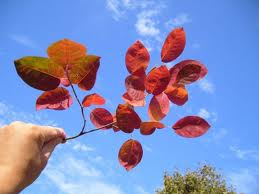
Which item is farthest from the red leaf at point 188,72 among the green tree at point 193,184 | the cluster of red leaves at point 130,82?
the green tree at point 193,184

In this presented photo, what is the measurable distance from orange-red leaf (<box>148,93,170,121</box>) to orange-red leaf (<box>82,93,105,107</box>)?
0.50 ft

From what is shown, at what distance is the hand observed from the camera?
860 mm

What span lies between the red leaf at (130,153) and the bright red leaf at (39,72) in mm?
245

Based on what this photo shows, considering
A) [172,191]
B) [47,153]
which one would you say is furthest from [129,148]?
[172,191]

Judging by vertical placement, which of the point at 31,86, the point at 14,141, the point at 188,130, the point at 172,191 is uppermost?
the point at 172,191

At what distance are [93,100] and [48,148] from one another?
18 centimetres

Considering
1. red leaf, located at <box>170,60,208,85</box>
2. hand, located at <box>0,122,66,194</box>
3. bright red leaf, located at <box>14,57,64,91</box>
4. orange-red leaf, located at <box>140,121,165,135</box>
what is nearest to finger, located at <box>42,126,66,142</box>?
hand, located at <box>0,122,66,194</box>

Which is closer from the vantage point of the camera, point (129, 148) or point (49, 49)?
point (49, 49)

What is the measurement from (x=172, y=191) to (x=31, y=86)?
60.5 ft

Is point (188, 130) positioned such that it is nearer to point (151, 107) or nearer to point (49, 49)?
point (151, 107)

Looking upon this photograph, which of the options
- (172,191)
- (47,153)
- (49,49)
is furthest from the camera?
(172,191)

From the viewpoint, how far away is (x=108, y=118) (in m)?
1.03

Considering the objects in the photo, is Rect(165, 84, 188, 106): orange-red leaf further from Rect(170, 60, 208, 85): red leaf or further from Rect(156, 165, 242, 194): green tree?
Rect(156, 165, 242, 194): green tree

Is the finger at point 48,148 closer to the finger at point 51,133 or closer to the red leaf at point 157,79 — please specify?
the finger at point 51,133
